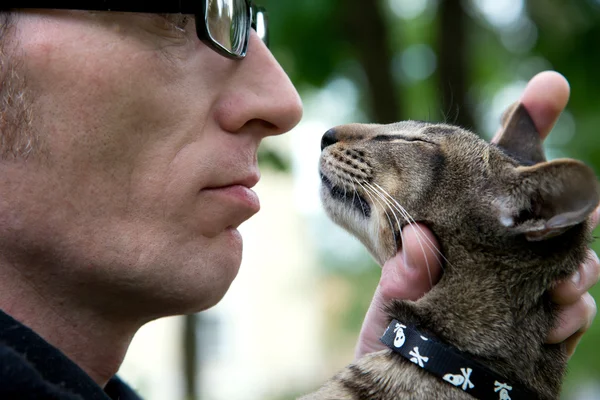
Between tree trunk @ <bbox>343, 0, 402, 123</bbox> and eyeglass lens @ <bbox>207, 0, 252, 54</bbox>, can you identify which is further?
tree trunk @ <bbox>343, 0, 402, 123</bbox>

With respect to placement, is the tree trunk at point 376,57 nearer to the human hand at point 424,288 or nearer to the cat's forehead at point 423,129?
the cat's forehead at point 423,129

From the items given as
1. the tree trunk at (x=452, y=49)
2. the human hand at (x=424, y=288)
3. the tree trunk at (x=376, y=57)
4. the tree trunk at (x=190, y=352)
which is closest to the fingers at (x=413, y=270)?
the human hand at (x=424, y=288)

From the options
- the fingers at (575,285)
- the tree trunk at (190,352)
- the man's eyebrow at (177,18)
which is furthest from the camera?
the tree trunk at (190,352)

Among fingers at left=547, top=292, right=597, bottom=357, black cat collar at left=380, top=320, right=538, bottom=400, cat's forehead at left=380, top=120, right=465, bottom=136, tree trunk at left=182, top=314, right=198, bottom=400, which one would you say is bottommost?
tree trunk at left=182, top=314, right=198, bottom=400

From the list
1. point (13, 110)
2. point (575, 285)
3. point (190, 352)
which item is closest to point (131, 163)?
point (13, 110)

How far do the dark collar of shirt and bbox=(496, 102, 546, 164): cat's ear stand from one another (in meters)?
1.94

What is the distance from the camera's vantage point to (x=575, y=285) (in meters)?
2.21

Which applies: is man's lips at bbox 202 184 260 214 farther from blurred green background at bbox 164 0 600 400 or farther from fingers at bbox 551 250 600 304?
blurred green background at bbox 164 0 600 400

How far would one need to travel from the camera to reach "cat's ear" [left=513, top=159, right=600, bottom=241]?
2047 millimetres

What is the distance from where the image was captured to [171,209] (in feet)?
5.99

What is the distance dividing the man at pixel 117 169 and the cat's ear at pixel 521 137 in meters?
1.17

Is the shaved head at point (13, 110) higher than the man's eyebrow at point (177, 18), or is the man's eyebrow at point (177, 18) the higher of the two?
the man's eyebrow at point (177, 18)

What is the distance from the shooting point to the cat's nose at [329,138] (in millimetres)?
2693

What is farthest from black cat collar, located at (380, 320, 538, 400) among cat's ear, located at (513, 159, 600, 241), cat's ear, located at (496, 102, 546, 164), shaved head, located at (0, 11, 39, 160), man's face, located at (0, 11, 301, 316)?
shaved head, located at (0, 11, 39, 160)
